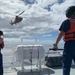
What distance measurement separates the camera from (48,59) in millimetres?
9711

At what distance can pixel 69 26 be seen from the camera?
4.39 meters

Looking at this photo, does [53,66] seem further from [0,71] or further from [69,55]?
A: [69,55]

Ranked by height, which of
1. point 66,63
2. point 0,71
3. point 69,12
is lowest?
point 0,71


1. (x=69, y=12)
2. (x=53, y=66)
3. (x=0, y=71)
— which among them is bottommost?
(x=53, y=66)

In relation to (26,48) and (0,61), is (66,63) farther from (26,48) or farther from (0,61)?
(26,48)

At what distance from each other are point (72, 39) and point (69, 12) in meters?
0.52

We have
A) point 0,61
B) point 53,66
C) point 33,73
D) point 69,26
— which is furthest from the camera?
point 53,66

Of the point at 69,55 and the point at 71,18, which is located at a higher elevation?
the point at 71,18

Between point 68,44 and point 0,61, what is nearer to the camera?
point 68,44

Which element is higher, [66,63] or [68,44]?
[68,44]

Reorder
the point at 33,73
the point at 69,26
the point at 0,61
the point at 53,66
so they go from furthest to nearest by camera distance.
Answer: the point at 53,66, the point at 33,73, the point at 0,61, the point at 69,26

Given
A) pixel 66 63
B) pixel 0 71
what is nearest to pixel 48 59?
pixel 0 71

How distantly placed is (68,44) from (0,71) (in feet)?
5.93

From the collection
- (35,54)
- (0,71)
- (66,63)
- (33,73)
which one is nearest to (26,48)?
(35,54)
